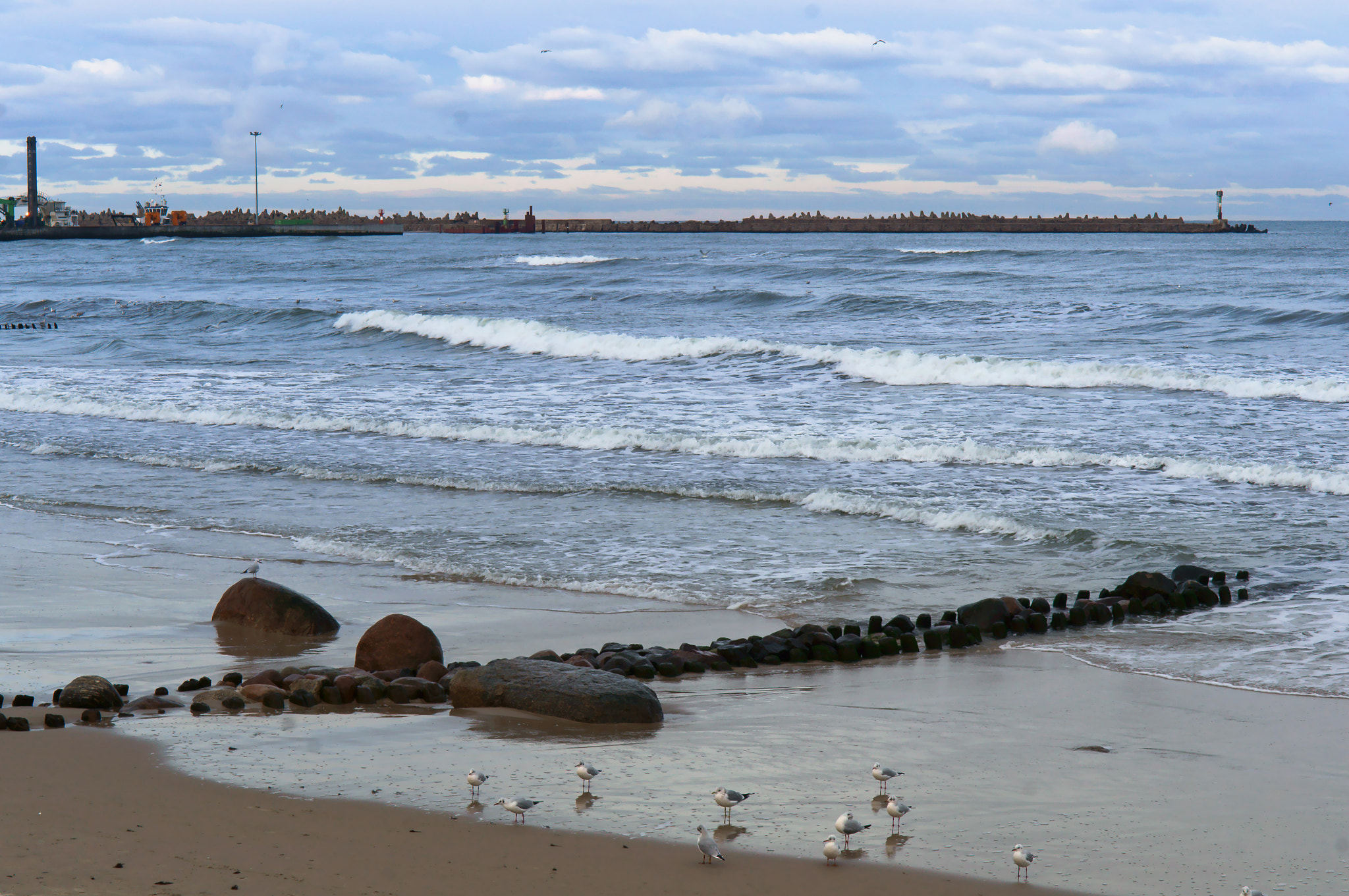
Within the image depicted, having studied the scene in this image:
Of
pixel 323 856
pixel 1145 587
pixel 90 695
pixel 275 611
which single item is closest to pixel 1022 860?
pixel 323 856

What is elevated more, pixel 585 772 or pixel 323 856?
pixel 585 772

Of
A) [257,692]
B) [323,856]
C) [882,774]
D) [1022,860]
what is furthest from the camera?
[257,692]

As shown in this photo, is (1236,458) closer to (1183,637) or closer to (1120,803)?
(1183,637)

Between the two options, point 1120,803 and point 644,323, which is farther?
point 644,323

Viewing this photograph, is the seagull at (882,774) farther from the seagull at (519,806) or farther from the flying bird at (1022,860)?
the seagull at (519,806)

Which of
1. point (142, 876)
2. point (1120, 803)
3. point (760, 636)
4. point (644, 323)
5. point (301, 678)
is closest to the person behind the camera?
point (142, 876)

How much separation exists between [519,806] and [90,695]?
269cm

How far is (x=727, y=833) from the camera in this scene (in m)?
4.07

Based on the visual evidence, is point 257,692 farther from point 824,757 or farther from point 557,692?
point 824,757

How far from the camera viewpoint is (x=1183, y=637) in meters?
7.20

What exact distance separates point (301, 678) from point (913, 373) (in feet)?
50.6

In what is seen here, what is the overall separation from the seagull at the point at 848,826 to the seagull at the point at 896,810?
0.43 feet

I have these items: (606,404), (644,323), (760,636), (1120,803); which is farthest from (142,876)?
(644,323)

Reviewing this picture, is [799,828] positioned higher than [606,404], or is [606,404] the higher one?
[606,404]
